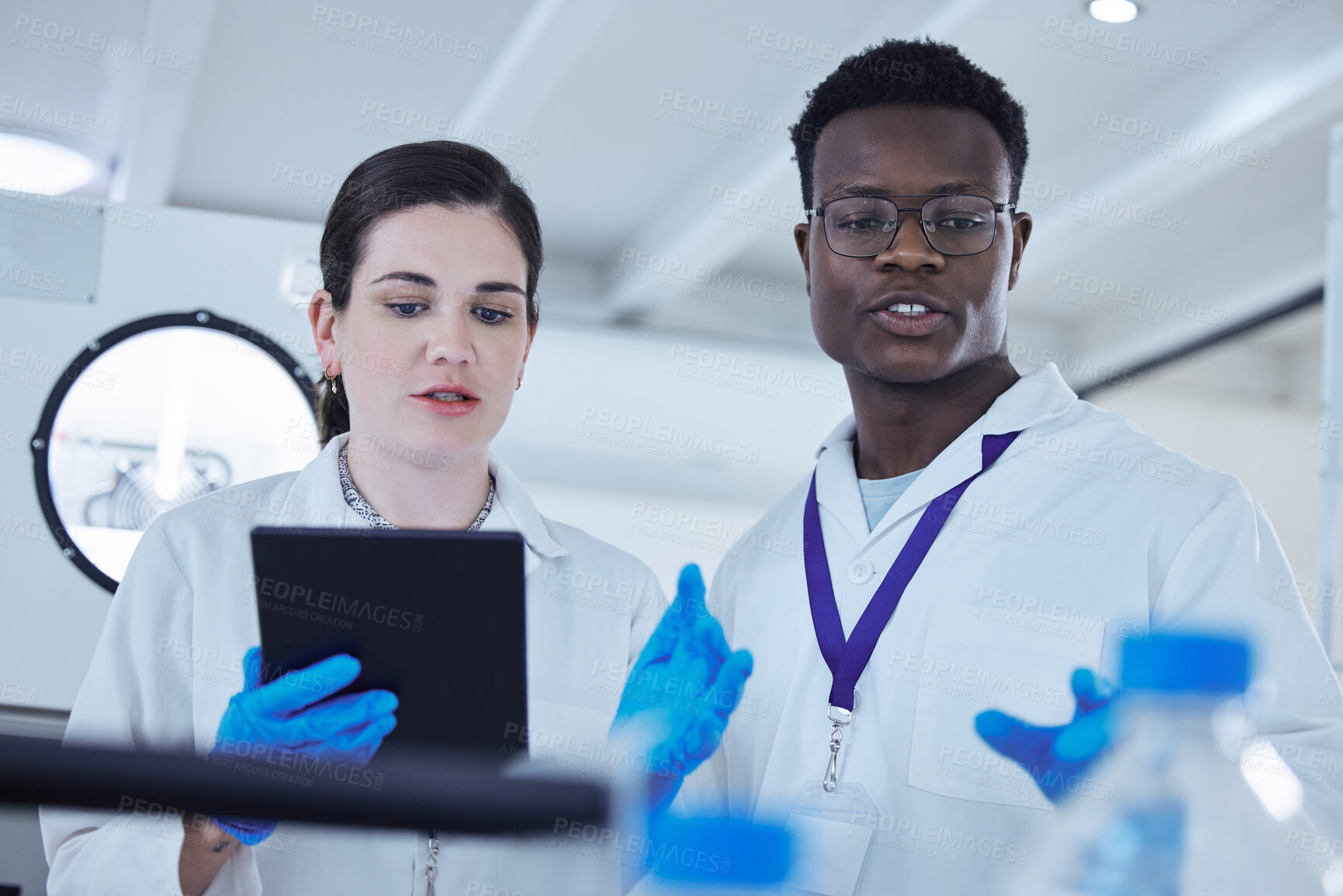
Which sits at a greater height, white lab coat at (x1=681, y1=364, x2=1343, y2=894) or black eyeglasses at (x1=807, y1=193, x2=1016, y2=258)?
black eyeglasses at (x1=807, y1=193, x2=1016, y2=258)

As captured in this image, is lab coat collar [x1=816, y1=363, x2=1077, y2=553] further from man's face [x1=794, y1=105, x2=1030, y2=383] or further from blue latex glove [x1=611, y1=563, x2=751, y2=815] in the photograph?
blue latex glove [x1=611, y1=563, x2=751, y2=815]

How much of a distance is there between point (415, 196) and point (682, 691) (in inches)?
35.5

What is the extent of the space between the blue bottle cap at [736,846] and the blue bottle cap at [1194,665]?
0.24 meters

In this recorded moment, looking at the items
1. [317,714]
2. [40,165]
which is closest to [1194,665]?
[317,714]

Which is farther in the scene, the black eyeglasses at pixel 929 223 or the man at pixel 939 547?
the black eyeglasses at pixel 929 223

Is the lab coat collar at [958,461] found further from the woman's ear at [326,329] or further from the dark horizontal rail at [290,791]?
the dark horizontal rail at [290,791]

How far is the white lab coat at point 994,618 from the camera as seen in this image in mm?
1582

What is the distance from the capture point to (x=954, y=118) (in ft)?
6.17

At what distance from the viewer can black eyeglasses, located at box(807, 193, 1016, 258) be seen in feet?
5.90

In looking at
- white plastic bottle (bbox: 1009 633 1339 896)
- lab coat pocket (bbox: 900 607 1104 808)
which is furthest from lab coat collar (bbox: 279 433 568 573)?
white plastic bottle (bbox: 1009 633 1339 896)

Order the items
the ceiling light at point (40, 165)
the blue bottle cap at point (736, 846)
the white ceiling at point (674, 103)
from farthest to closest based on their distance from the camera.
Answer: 1. the ceiling light at point (40, 165)
2. the white ceiling at point (674, 103)
3. the blue bottle cap at point (736, 846)

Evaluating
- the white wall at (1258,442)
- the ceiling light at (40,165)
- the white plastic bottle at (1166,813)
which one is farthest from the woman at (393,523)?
the white wall at (1258,442)

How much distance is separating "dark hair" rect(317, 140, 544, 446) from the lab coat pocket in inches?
33.9

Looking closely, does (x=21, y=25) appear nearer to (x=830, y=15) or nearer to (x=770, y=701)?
(x=830, y=15)
